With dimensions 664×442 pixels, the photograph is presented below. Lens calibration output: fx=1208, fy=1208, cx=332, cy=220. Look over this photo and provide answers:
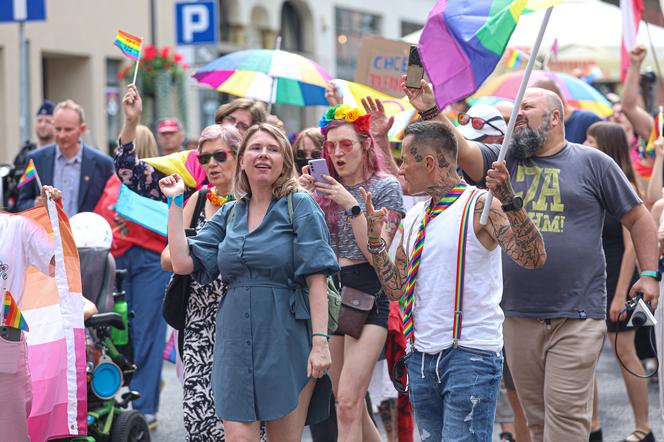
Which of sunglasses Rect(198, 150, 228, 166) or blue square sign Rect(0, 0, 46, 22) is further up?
blue square sign Rect(0, 0, 46, 22)

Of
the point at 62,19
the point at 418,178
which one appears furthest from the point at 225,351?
the point at 62,19

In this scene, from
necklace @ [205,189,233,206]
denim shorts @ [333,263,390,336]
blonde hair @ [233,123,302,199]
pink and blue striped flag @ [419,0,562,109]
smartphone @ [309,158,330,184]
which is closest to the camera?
pink and blue striped flag @ [419,0,562,109]

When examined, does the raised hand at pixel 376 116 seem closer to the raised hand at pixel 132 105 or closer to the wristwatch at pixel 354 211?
the wristwatch at pixel 354 211

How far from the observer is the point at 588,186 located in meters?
5.88

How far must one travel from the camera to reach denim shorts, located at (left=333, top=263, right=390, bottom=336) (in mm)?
6172

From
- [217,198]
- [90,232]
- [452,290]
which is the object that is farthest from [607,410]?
[452,290]

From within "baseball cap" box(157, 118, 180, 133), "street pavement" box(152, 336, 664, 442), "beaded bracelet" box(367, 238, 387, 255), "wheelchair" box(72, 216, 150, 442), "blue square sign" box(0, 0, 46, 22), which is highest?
"blue square sign" box(0, 0, 46, 22)

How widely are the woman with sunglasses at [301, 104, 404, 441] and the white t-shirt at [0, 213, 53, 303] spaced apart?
1384 mm

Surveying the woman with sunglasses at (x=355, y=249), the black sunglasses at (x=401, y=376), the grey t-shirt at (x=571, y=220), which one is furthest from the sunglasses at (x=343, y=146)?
the black sunglasses at (x=401, y=376)

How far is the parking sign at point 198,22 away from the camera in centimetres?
1391

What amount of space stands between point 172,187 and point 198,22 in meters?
8.87

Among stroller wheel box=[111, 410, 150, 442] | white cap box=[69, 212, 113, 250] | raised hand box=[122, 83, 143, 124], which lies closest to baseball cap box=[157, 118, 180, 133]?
white cap box=[69, 212, 113, 250]

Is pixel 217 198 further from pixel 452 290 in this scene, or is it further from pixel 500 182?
pixel 500 182

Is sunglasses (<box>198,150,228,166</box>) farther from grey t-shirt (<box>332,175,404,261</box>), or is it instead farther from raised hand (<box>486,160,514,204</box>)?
raised hand (<box>486,160,514,204</box>)
